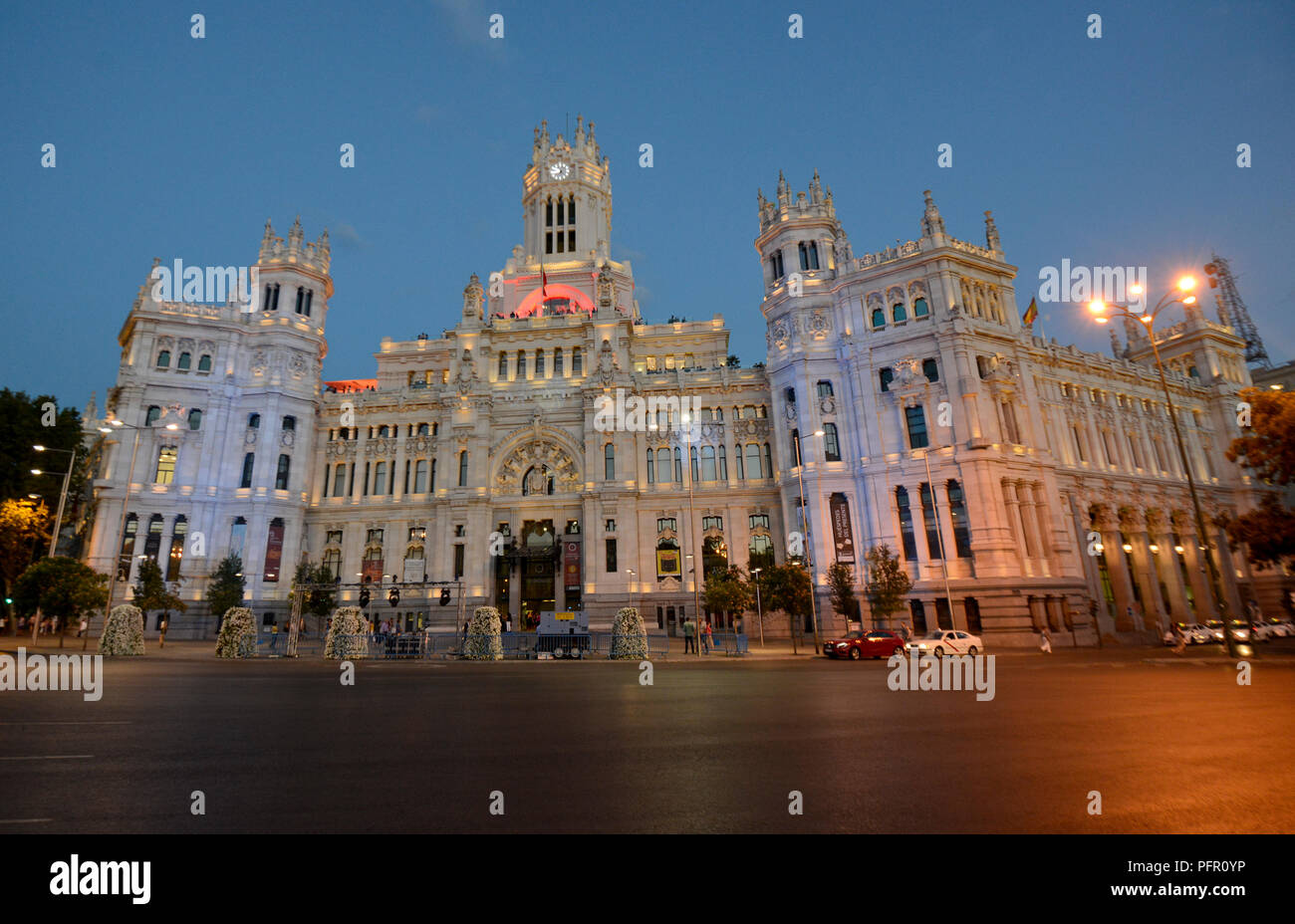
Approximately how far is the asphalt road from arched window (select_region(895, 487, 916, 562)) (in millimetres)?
27215

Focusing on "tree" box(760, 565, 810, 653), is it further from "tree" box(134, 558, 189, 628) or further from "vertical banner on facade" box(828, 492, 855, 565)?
"tree" box(134, 558, 189, 628)

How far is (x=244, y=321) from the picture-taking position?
54.8m

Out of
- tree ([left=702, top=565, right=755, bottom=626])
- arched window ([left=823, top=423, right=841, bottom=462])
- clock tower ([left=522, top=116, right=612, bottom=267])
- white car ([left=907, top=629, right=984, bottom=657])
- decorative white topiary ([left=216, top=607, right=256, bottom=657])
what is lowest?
white car ([left=907, top=629, right=984, bottom=657])

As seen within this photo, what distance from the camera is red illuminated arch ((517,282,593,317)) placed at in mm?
66812

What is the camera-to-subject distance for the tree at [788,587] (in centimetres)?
3653

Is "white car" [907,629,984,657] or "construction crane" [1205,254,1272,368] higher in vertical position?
"construction crane" [1205,254,1272,368]

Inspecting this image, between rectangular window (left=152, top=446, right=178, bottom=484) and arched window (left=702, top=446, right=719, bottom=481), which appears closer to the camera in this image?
rectangular window (left=152, top=446, right=178, bottom=484)

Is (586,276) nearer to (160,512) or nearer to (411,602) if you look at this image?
(411,602)

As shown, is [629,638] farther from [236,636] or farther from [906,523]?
[906,523]

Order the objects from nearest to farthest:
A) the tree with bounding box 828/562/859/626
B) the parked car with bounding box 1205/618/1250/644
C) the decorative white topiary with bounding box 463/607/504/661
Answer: the decorative white topiary with bounding box 463/607/504/661, the parked car with bounding box 1205/618/1250/644, the tree with bounding box 828/562/859/626

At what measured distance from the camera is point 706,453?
175 ft

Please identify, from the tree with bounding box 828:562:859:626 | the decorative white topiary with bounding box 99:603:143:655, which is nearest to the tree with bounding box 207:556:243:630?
the decorative white topiary with bounding box 99:603:143:655

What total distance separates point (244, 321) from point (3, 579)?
25.9 m
